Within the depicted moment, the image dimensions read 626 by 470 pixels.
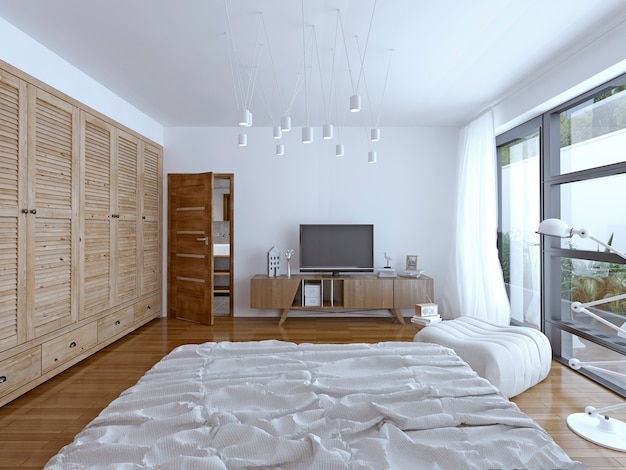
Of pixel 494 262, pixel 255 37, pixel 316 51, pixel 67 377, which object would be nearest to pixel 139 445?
pixel 67 377

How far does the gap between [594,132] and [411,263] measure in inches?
102

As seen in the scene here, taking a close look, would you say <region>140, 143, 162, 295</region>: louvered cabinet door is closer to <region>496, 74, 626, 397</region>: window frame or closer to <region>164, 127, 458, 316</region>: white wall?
<region>164, 127, 458, 316</region>: white wall

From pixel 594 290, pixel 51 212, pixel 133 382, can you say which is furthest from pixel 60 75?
pixel 594 290

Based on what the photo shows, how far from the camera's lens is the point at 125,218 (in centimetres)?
441

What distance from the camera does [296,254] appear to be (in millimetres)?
5469

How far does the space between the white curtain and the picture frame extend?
0.45 meters

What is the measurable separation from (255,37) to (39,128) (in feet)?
5.84

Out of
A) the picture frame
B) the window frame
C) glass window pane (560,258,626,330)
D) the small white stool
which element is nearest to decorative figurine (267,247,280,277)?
the picture frame

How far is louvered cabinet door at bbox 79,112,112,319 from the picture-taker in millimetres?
3648

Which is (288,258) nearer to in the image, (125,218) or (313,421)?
(125,218)

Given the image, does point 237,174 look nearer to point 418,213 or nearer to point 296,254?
point 296,254

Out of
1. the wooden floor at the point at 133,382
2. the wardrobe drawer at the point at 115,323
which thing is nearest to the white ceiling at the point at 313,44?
the wardrobe drawer at the point at 115,323

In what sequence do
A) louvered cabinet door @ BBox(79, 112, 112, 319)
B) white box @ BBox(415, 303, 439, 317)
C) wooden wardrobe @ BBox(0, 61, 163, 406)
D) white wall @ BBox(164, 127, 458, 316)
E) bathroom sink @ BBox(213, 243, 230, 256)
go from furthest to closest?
bathroom sink @ BBox(213, 243, 230, 256), white wall @ BBox(164, 127, 458, 316), white box @ BBox(415, 303, 439, 317), louvered cabinet door @ BBox(79, 112, 112, 319), wooden wardrobe @ BBox(0, 61, 163, 406)

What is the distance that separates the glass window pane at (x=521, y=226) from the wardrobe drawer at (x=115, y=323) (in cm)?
433
